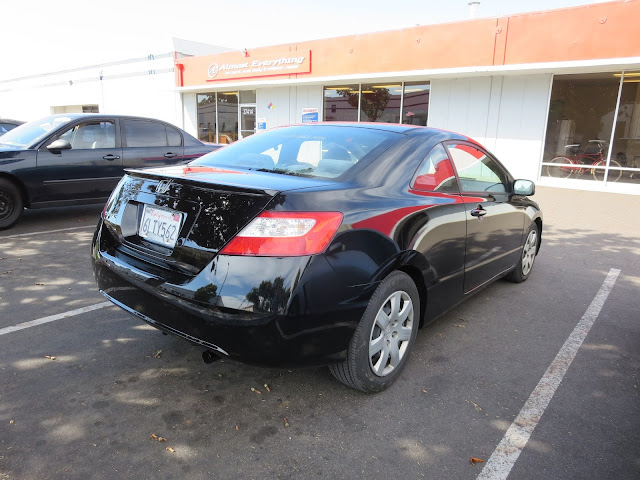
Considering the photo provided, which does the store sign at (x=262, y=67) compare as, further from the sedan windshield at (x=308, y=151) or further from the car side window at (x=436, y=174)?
the car side window at (x=436, y=174)

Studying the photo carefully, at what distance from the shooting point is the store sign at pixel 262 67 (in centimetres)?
1772

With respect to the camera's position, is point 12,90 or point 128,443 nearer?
point 128,443

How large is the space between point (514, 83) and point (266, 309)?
13779 millimetres

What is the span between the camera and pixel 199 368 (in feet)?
10.1

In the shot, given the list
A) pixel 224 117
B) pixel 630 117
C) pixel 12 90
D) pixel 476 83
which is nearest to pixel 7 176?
pixel 476 83

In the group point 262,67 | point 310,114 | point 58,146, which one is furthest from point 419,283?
point 262,67

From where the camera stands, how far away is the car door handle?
3.64 m

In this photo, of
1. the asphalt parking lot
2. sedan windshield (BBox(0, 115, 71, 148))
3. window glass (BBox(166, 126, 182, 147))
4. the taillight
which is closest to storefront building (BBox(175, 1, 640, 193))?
window glass (BBox(166, 126, 182, 147))

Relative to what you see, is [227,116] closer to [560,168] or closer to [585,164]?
[560,168]

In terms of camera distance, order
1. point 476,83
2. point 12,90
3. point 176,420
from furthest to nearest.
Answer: point 12,90, point 476,83, point 176,420

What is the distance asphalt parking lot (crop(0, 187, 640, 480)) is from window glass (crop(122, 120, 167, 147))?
3.94 metres

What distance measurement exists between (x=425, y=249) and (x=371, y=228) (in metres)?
0.59

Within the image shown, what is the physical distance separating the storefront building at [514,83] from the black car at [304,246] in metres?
10.7

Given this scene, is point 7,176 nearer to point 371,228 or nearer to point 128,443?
point 128,443
